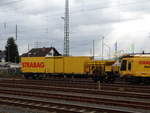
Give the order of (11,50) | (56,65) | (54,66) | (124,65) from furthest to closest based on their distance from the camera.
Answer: (11,50), (54,66), (56,65), (124,65)

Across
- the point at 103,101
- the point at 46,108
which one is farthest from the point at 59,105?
the point at 103,101

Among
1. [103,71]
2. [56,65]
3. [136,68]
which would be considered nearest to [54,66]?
[56,65]

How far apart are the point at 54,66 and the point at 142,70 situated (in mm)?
15707

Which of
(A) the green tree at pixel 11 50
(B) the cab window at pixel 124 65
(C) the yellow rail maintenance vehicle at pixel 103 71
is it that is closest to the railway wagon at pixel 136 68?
(B) the cab window at pixel 124 65

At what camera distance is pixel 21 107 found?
16.7 m

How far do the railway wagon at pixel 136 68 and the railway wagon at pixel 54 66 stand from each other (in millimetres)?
7898

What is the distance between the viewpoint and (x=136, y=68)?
3488cm

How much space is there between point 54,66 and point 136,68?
49.1ft

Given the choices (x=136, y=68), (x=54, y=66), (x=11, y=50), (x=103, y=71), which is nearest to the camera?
(x=136, y=68)

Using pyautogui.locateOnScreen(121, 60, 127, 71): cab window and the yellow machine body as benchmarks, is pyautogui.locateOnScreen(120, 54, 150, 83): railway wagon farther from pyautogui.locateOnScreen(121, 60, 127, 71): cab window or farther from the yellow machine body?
the yellow machine body

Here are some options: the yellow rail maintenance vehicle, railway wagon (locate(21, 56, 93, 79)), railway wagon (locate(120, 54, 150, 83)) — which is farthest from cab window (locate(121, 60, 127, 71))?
railway wagon (locate(21, 56, 93, 79))

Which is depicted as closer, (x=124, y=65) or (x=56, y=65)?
(x=124, y=65)

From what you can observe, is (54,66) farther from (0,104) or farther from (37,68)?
(0,104)

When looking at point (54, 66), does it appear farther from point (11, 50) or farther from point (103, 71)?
point (11, 50)
